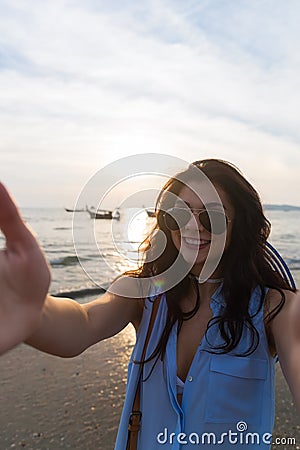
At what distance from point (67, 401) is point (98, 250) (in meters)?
3.54

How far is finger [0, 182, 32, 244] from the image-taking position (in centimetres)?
118

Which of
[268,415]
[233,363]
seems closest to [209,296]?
[233,363]

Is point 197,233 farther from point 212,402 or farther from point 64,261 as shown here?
point 64,261

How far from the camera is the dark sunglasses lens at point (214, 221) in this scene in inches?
88.3

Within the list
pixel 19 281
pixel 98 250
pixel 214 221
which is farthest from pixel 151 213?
pixel 19 281

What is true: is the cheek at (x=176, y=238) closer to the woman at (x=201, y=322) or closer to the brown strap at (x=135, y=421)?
the woman at (x=201, y=322)

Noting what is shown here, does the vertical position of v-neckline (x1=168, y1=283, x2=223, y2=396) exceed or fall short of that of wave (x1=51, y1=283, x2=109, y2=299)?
it exceeds it

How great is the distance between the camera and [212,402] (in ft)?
6.68

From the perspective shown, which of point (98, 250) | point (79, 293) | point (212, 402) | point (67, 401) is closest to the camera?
point (212, 402)

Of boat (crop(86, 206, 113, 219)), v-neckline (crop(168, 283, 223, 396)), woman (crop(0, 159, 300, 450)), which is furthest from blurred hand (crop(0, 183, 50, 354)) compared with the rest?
v-neckline (crop(168, 283, 223, 396))

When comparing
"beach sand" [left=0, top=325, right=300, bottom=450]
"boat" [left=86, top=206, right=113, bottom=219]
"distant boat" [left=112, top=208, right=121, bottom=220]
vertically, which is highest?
"boat" [left=86, top=206, right=113, bottom=219]

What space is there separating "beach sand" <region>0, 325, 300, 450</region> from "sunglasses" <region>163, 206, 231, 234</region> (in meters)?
3.08

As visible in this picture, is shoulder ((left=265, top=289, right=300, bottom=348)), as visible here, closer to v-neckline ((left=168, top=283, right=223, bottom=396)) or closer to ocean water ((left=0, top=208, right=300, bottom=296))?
v-neckline ((left=168, top=283, right=223, bottom=396))

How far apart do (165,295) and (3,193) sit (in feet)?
4.30
